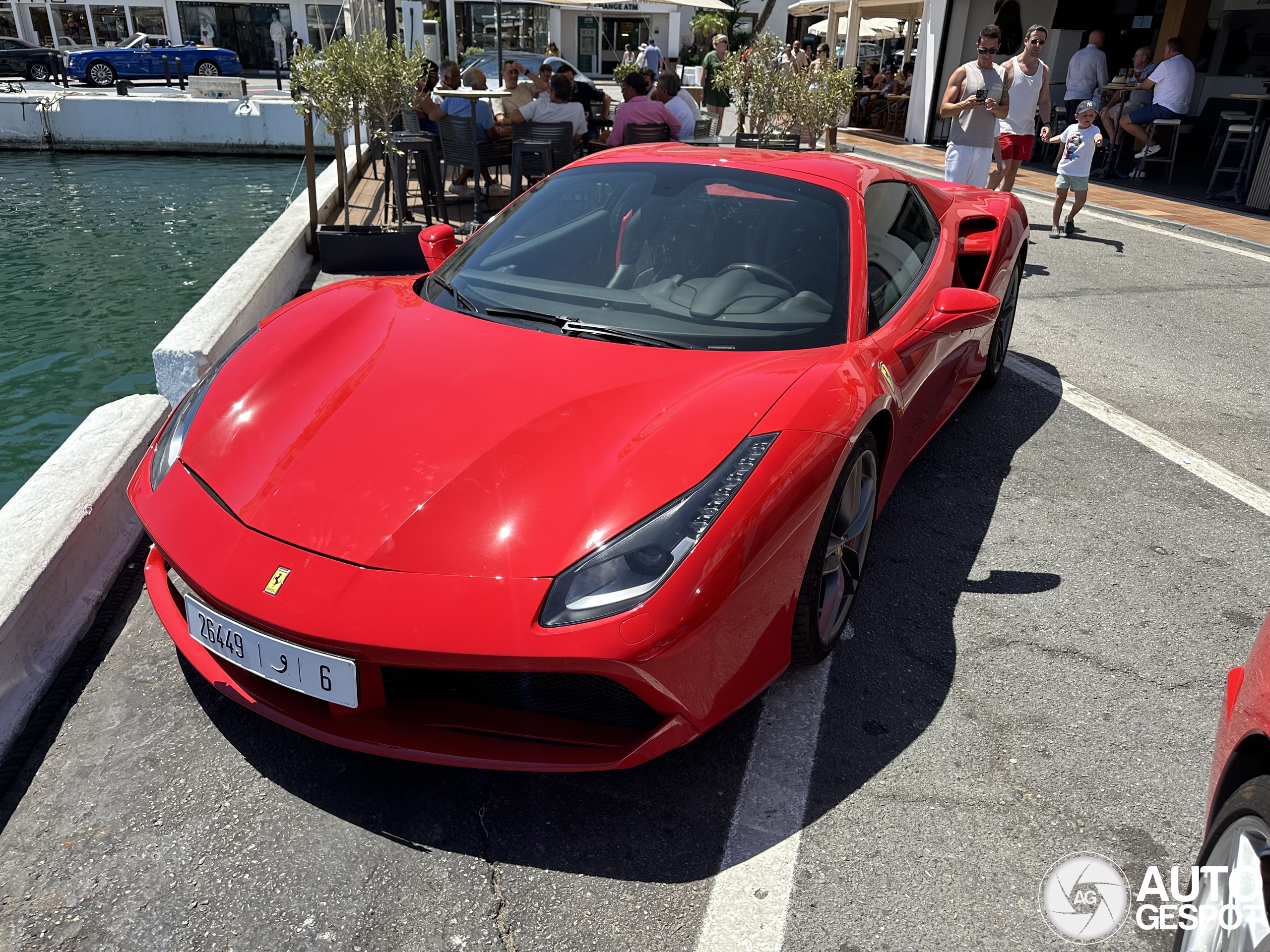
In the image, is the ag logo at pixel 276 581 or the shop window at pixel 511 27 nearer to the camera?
the ag logo at pixel 276 581

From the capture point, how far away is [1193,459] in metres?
4.36

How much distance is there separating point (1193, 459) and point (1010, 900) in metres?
3.07

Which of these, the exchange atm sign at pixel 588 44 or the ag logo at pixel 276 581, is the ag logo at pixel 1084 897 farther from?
the exchange atm sign at pixel 588 44

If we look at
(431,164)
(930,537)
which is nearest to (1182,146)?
(431,164)

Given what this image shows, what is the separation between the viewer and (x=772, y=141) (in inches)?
410

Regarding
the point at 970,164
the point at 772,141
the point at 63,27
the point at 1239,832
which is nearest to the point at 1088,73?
the point at 772,141

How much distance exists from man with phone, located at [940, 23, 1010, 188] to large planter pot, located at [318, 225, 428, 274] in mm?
4286

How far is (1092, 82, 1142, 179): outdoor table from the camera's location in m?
13.0

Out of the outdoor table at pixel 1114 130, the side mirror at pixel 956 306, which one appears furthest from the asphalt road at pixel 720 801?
the outdoor table at pixel 1114 130

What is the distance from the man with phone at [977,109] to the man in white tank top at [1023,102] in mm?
143

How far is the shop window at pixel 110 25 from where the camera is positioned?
136ft

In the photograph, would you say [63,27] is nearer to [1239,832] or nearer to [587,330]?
[587,330]

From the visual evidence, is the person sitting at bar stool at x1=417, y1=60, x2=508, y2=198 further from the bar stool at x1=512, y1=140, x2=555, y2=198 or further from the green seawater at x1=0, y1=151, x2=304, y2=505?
the green seawater at x1=0, y1=151, x2=304, y2=505

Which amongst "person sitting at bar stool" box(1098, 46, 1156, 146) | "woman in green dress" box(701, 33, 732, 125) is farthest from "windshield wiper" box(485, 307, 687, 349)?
"woman in green dress" box(701, 33, 732, 125)
